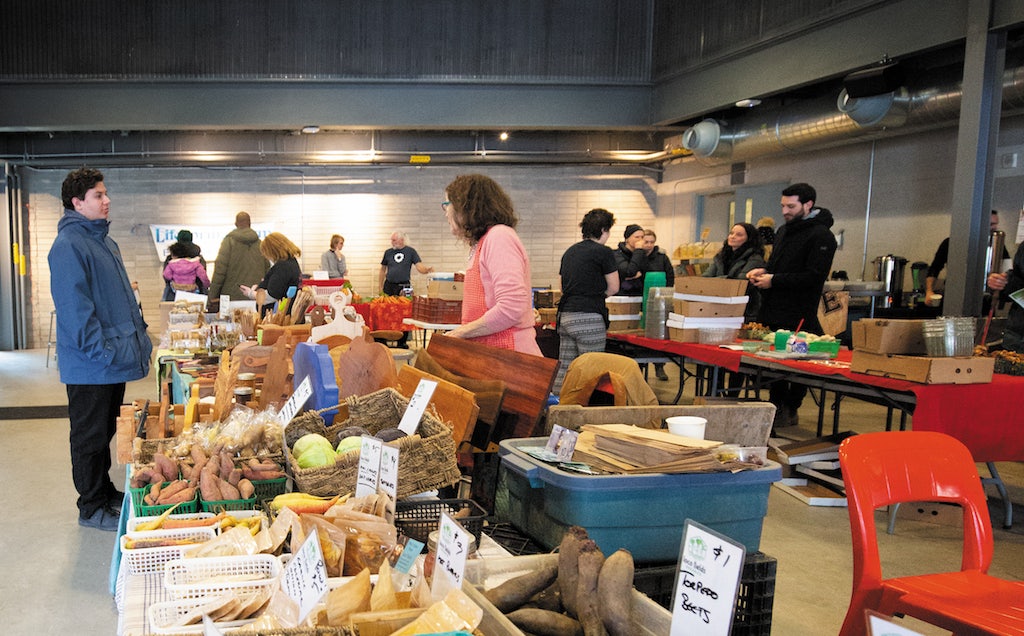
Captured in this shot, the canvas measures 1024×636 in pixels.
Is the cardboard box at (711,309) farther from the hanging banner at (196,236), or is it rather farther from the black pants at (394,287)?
the hanging banner at (196,236)

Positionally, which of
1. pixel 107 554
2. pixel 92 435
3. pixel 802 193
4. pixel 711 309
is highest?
pixel 802 193

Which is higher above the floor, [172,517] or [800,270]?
[800,270]

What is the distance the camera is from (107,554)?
372 cm

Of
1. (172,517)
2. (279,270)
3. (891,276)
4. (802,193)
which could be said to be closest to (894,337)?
(802,193)

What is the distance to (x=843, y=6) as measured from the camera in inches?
272

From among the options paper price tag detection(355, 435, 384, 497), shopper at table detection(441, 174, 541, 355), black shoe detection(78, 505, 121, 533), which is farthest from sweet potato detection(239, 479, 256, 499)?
black shoe detection(78, 505, 121, 533)

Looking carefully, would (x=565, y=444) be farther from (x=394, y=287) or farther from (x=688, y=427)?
(x=394, y=287)

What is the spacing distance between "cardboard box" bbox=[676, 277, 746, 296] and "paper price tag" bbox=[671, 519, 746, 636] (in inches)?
171

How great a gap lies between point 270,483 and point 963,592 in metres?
1.77

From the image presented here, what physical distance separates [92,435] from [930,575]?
3.56 meters

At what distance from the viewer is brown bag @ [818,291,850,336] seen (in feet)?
18.0

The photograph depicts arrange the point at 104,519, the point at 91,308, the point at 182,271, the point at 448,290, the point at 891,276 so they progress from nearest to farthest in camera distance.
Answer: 1. the point at 91,308
2. the point at 104,519
3. the point at 448,290
4. the point at 891,276
5. the point at 182,271

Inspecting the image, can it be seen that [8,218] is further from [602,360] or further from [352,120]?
[602,360]

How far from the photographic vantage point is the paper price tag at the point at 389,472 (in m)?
1.72
